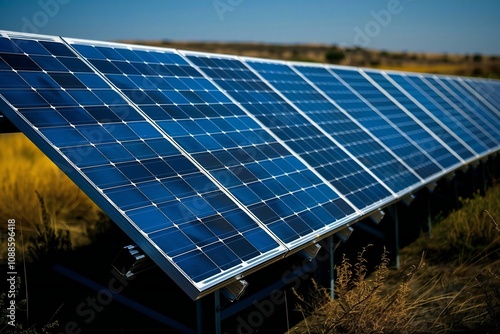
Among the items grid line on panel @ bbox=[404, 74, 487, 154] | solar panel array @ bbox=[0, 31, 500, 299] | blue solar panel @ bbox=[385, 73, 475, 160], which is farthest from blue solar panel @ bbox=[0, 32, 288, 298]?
grid line on panel @ bbox=[404, 74, 487, 154]

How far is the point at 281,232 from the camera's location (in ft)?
25.5

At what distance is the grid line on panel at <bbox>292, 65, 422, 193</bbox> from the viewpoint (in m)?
11.9

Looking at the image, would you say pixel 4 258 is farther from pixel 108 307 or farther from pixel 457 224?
pixel 457 224

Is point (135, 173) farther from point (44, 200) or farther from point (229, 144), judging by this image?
A: point (44, 200)

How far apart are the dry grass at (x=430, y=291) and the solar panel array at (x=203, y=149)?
3.95 ft

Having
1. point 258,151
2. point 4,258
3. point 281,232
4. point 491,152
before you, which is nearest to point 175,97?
point 258,151

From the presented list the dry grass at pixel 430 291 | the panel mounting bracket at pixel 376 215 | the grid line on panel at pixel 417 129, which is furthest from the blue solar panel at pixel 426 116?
the panel mounting bracket at pixel 376 215

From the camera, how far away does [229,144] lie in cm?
947

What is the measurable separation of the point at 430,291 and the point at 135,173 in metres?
6.85

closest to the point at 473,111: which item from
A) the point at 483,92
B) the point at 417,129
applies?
the point at 483,92

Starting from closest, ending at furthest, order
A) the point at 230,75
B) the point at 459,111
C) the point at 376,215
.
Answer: the point at 376,215
the point at 230,75
the point at 459,111

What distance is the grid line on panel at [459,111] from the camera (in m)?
19.3

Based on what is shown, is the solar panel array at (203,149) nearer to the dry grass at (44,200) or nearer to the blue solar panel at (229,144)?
the blue solar panel at (229,144)

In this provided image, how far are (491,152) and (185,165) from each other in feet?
44.3
